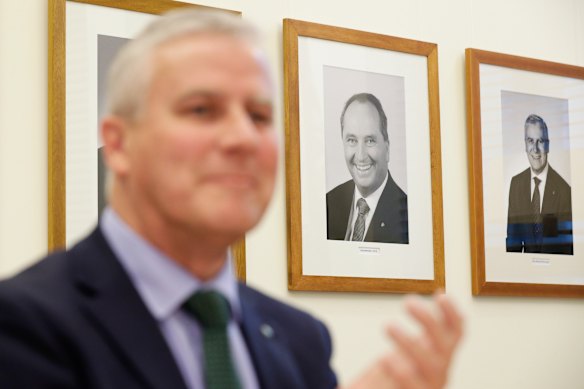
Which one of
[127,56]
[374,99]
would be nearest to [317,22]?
[374,99]

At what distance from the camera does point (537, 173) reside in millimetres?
5746

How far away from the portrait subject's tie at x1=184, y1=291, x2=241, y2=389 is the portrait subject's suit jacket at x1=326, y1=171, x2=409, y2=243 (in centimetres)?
316

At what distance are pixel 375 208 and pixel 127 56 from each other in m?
3.35

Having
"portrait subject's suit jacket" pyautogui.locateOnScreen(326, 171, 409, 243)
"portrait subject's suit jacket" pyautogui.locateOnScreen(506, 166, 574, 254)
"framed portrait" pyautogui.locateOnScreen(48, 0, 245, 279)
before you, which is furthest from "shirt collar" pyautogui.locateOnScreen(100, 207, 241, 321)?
"portrait subject's suit jacket" pyautogui.locateOnScreen(506, 166, 574, 254)

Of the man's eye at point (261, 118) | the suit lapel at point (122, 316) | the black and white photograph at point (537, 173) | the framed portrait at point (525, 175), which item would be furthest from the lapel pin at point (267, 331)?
the black and white photograph at point (537, 173)

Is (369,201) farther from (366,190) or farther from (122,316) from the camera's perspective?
(122,316)

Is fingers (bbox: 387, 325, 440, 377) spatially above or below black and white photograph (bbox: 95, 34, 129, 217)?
below

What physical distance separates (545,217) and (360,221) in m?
1.26

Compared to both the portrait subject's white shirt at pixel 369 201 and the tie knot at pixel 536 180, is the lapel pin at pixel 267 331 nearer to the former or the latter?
the portrait subject's white shirt at pixel 369 201

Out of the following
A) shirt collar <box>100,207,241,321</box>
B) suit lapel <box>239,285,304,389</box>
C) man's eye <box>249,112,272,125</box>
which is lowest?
suit lapel <box>239,285,304,389</box>

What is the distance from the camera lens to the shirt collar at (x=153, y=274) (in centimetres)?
179

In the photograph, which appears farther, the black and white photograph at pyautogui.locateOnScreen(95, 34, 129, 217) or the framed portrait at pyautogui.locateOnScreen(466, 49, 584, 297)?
the framed portrait at pyautogui.locateOnScreen(466, 49, 584, 297)

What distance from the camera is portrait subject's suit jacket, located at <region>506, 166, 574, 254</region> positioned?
5.64 metres

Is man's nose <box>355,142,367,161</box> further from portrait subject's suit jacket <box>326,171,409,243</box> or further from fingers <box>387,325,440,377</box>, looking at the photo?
fingers <box>387,325,440,377</box>
